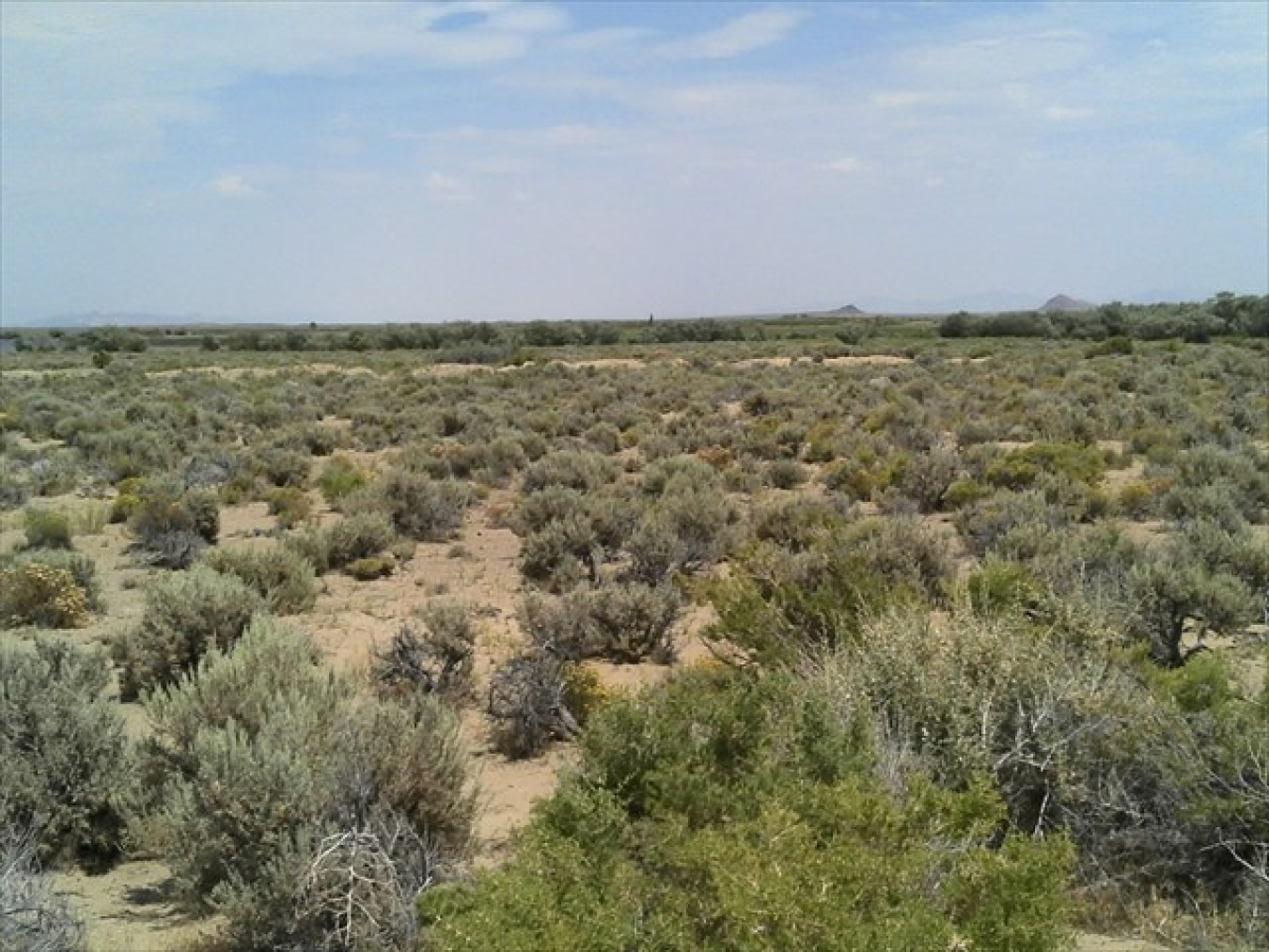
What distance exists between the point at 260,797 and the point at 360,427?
22.1 m

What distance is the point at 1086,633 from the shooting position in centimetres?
672

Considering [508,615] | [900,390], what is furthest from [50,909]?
[900,390]

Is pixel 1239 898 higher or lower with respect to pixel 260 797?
lower

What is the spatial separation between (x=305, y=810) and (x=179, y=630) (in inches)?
170

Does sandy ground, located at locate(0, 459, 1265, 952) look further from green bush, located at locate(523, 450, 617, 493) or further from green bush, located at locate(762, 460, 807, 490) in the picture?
green bush, located at locate(762, 460, 807, 490)

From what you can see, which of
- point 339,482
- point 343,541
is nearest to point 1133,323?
point 339,482

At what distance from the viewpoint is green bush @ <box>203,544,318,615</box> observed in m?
11.7

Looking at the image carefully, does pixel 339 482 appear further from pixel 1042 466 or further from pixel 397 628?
pixel 1042 466

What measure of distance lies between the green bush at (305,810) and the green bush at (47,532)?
32.5 feet

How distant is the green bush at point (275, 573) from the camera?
1172cm

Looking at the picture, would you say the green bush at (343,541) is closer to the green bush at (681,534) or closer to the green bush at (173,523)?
the green bush at (173,523)

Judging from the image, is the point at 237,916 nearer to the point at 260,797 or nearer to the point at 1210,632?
the point at 260,797

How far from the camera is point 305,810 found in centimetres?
523

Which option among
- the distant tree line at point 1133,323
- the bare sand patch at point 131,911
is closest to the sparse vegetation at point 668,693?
the bare sand patch at point 131,911
